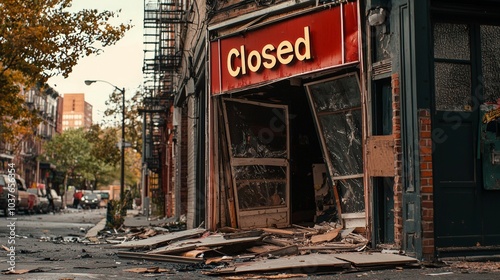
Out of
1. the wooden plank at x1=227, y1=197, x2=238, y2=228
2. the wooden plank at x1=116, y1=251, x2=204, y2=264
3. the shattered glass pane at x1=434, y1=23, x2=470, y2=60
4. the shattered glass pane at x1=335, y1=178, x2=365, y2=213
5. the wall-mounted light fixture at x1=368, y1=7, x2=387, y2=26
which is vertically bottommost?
the wooden plank at x1=116, y1=251, x2=204, y2=264

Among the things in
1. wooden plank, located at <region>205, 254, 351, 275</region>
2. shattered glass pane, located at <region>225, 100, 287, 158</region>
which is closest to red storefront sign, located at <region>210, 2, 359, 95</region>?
shattered glass pane, located at <region>225, 100, 287, 158</region>

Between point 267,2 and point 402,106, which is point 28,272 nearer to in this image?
point 402,106

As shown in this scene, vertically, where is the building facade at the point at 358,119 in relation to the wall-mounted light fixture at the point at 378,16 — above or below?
below

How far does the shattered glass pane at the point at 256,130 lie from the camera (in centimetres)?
1327

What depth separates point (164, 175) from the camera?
125 feet

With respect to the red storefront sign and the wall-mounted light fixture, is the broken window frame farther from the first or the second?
the wall-mounted light fixture

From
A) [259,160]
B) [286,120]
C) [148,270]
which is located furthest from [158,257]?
[286,120]

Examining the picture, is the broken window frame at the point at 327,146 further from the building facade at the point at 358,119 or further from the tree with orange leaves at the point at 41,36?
the tree with orange leaves at the point at 41,36

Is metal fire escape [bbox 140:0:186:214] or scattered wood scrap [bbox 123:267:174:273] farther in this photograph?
metal fire escape [bbox 140:0:186:214]

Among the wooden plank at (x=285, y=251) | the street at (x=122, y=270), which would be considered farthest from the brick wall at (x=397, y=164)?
the wooden plank at (x=285, y=251)

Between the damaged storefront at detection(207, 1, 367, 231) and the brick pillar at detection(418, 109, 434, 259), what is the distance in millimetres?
1459

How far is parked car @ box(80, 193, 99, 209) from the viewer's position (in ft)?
229

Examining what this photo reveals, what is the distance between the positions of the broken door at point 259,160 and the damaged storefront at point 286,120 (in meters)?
0.02

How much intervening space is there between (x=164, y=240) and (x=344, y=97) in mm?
4219
